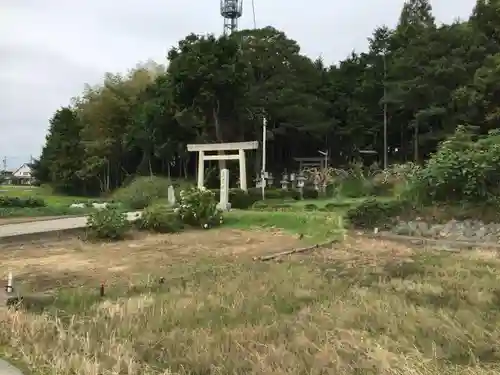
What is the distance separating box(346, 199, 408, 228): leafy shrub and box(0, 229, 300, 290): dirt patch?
1.85 meters

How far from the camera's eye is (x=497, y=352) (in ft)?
11.6

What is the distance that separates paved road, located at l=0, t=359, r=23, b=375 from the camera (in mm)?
3095

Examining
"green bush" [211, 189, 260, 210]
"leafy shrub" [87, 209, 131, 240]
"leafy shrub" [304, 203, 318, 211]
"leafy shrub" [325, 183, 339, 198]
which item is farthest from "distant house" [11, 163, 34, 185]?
"leafy shrub" [87, 209, 131, 240]

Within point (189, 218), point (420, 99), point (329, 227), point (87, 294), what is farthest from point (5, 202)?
point (420, 99)

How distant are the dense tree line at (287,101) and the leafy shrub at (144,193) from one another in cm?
447

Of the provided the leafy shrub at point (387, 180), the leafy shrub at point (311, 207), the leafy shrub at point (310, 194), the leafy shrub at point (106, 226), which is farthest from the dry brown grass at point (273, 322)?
the leafy shrub at point (310, 194)

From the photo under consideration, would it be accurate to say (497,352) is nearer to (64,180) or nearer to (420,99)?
(420,99)

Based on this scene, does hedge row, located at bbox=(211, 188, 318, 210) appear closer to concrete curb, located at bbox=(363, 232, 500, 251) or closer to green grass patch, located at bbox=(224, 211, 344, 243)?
green grass patch, located at bbox=(224, 211, 344, 243)

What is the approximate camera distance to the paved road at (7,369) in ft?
10.2

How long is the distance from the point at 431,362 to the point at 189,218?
10.2 m

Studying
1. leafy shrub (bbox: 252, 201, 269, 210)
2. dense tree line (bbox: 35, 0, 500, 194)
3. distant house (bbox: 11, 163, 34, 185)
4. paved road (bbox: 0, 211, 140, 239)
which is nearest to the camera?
paved road (bbox: 0, 211, 140, 239)

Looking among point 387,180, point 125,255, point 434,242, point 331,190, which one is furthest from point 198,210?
point 331,190

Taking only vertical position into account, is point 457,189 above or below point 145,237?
above

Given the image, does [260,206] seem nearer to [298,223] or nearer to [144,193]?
[298,223]
